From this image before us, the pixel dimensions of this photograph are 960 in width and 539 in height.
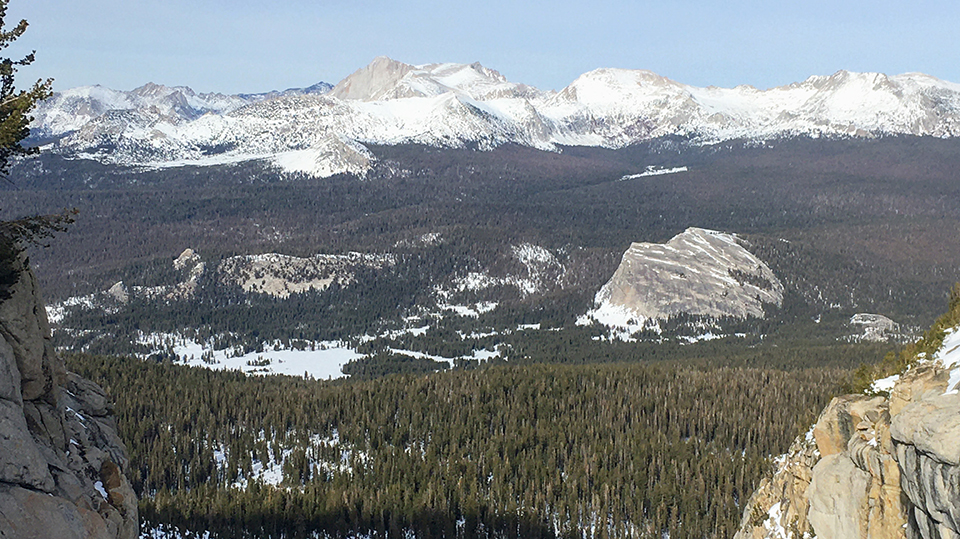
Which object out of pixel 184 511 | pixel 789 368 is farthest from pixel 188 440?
pixel 789 368

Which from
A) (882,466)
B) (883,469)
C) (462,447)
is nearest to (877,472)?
(882,466)

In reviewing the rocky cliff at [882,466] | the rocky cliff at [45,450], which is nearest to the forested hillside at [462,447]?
the rocky cliff at [882,466]

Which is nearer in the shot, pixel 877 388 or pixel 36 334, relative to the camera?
pixel 36 334

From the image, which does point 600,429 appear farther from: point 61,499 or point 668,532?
point 61,499

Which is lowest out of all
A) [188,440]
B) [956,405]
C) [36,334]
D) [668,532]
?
[668,532]

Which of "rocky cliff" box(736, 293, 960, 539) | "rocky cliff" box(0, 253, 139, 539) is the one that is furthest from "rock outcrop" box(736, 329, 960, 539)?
"rocky cliff" box(0, 253, 139, 539)

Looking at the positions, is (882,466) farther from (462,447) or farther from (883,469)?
(462,447)

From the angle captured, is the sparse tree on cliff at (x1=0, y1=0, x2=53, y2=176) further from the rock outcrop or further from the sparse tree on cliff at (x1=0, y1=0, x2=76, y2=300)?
the rock outcrop

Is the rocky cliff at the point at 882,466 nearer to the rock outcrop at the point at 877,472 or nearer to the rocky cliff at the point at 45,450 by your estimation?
the rock outcrop at the point at 877,472
